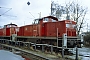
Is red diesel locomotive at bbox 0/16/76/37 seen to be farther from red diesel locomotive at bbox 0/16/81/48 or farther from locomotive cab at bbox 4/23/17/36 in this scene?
locomotive cab at bbox 4/23/17/36

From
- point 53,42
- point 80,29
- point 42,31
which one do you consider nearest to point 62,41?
point 53,42

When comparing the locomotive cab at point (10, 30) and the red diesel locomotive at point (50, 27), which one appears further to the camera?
the locomotive cab at point (10, 30)

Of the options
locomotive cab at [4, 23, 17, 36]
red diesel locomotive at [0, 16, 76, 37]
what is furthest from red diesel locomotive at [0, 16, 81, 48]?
locomotive cab at [4, 23, 17, 36]

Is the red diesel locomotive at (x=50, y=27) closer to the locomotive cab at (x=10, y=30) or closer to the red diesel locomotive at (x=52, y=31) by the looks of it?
the red diesel locomotive at (x=52, y=31)

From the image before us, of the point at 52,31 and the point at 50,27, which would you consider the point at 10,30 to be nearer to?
the point at 50,27

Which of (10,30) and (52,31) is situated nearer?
(52,31)

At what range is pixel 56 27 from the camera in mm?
14430

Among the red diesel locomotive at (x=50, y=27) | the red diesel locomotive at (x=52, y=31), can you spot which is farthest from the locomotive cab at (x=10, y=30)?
the red diesel locomotive at (x=52, y=31)

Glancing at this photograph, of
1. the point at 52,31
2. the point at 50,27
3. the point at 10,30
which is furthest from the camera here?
the point at 10,30

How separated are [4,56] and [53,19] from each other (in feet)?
36.3

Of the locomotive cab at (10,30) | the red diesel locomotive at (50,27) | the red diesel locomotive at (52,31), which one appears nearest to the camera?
the red diesel locomotive at (52,31)

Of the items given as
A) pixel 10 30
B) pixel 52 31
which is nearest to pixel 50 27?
pixel 52 31

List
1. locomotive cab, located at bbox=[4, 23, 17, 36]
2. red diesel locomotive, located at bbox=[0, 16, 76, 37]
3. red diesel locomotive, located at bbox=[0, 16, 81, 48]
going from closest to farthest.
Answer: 1. red diesel locomotive, located at bbox=[0, 16, 81, 48]
2. red diesel locomotive, located at bbox=[0, 16, 76, 37]
3. locomotive cab, located at bbox=[4, 23, 17, 36]

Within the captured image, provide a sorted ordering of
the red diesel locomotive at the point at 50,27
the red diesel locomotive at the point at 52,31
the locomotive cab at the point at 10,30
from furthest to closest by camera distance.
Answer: the locomotive cab at the point at 10,30, the red diesel locomotive at the point at 50,27, the red diesel locomotive at the point at 52,31
